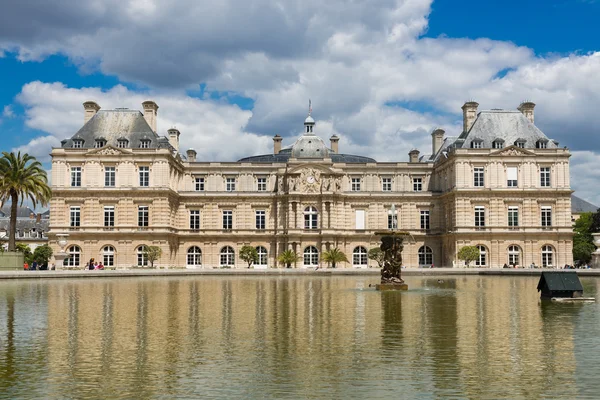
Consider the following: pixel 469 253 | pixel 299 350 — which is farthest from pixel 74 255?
pixel 299 350

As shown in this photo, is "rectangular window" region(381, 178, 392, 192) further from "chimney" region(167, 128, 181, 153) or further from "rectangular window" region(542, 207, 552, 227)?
"chimney" region(167, 128, 181, 153)

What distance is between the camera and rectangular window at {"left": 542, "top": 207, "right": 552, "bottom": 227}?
68700mm

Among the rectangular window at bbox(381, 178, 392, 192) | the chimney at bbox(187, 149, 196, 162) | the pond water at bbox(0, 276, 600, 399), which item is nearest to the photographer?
the pond water at bbox(0, 276, 600, 399)

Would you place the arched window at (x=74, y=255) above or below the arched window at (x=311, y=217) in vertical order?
below

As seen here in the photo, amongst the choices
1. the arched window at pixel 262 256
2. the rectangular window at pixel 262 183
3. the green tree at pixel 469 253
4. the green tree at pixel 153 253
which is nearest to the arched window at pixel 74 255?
the green tree at pixel 153 253

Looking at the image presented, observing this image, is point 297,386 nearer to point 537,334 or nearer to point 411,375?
point 411,375

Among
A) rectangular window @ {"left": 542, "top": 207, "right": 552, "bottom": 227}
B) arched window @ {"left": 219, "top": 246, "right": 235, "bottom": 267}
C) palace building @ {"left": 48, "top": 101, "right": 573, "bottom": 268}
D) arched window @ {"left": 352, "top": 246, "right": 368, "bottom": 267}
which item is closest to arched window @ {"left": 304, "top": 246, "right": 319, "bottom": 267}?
palace building @ {"left": 48, "top": 101, "right": 573, "bottom": 268}

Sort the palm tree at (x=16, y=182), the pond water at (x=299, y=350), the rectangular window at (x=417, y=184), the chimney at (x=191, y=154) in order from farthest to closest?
the chimney at (x=191, y=154) → the rectangular window at (x=417, y=184) → the palm tree at (x=16, y=182) → the pond water at (x=299, y=350)

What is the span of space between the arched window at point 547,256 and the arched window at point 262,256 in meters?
28.6

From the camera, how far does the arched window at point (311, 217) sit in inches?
2840

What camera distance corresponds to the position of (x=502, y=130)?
70750 mm

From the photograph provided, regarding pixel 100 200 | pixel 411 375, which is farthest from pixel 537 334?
pixel 100 200

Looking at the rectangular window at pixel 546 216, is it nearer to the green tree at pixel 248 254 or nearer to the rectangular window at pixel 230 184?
the green tree at pixel 248 254

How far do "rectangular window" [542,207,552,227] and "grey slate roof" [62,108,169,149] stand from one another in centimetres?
3884
